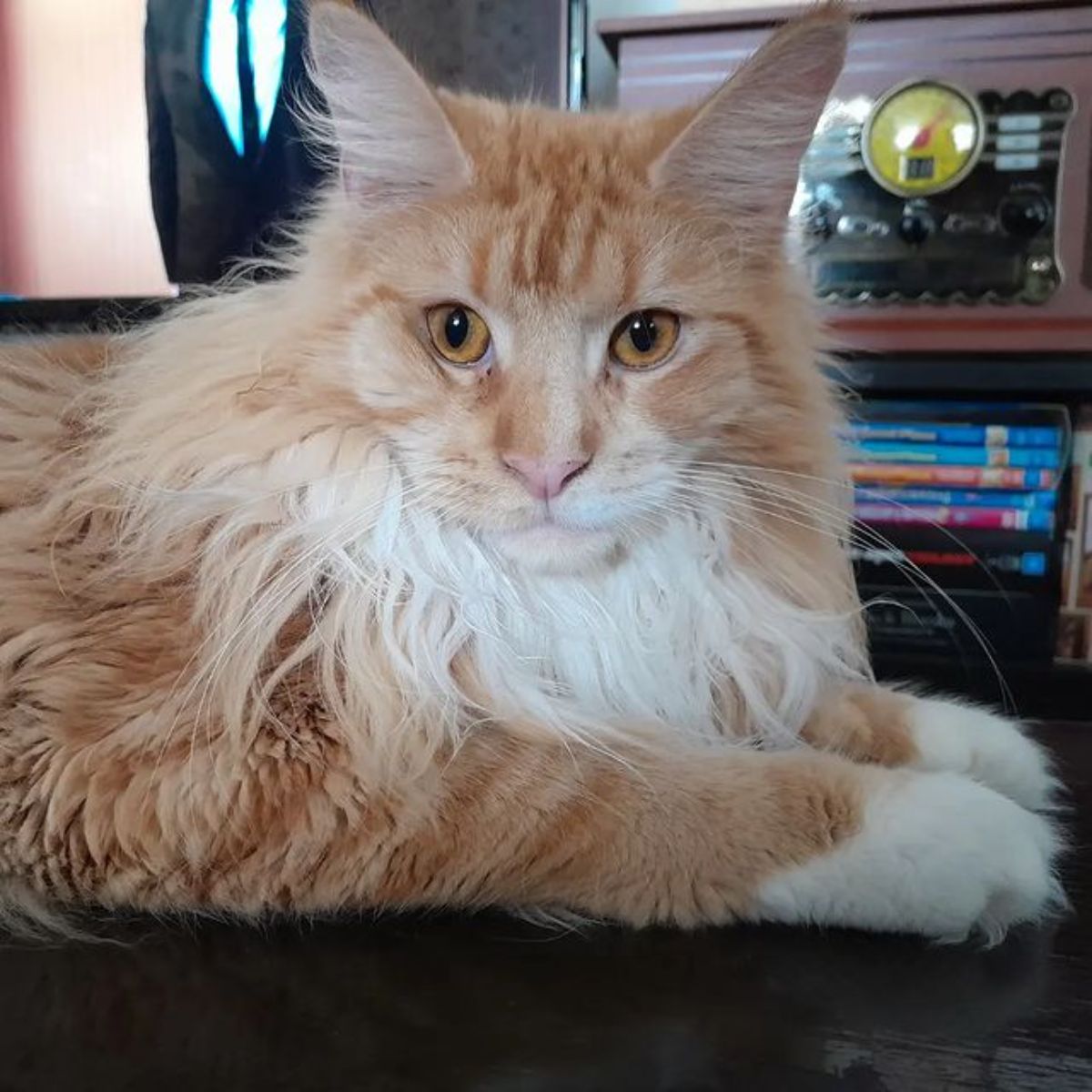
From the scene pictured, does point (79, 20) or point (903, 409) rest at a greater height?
point (79, 20)

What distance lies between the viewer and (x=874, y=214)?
1.76 m

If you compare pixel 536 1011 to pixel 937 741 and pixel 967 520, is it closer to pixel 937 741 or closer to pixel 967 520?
pixel 937 741

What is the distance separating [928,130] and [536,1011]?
1567mm

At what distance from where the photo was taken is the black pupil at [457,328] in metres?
0.93

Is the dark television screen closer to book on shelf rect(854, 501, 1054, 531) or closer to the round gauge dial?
the round gauge dial

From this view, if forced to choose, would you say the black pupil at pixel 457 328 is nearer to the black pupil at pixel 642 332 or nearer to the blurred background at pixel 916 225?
the black pupil at pixel 642 332

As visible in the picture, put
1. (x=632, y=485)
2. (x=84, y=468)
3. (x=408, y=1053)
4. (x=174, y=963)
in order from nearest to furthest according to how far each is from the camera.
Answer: (x=408, y=1053), (x=174, y=963), (x=632, y=485), (x=84, y=468)

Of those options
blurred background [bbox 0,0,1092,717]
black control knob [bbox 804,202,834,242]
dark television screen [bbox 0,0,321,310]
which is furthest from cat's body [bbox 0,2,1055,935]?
dark television screen [bbox 0,0,321,310]

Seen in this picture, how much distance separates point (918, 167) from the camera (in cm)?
171

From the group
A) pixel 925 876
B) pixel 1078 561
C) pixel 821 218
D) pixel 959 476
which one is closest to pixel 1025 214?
pixel 821 218

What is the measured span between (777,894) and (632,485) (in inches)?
13.8

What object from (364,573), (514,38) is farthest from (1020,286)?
(364,573)

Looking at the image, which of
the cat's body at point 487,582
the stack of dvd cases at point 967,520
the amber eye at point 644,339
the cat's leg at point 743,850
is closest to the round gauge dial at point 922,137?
the stack of dvd cases at point 967,520

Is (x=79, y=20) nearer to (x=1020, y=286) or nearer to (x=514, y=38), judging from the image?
(x=514, y=38)
